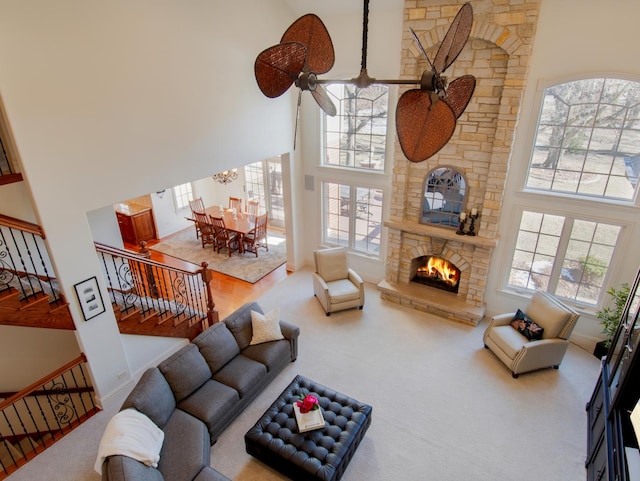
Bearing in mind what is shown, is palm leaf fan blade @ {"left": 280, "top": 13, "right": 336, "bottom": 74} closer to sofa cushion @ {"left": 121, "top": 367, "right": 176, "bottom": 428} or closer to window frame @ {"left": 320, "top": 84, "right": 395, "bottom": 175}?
sofa cushion @ {"left": 121, "top": 367, "right": 176, "bottom": 428}

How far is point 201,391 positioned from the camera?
4.95m

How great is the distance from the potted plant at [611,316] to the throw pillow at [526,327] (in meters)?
0.92

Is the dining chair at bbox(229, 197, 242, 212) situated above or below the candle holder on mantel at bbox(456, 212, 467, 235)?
below

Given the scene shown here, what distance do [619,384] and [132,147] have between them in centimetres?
615

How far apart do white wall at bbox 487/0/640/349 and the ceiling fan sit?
4.42m

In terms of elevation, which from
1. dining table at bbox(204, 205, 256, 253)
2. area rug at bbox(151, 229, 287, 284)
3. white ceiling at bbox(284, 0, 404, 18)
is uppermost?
white ceiling at bbox(284, 0, 404, 18)

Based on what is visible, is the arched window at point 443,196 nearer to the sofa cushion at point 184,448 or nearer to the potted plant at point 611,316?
the potted plant at point 611,316

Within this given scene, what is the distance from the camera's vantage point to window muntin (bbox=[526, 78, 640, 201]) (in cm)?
532

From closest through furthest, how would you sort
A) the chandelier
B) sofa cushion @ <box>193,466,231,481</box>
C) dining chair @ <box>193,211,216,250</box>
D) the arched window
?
1. sofa cushion @ <box>193,466,231,481</box>
2. the arched window
3. dining chair @ <box>193,211,216,250</box>
4. the chandelier

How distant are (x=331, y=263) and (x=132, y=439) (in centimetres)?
443

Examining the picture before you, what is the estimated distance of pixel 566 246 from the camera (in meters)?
6.19

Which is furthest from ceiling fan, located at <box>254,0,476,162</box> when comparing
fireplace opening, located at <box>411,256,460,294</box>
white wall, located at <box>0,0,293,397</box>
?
fireplace opening, located at <box>411,256,460,294</box>

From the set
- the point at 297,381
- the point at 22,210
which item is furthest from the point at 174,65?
the point at 297,381

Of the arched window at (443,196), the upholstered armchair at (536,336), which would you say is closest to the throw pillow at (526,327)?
the upholstered armchair at (536,336)
